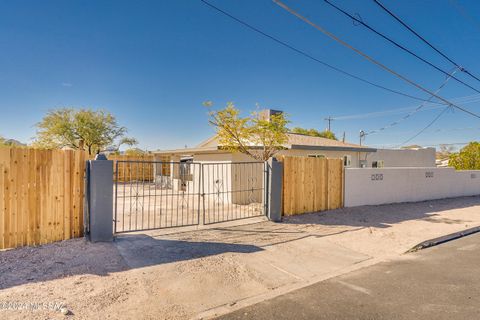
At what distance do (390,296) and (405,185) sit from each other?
429 inches

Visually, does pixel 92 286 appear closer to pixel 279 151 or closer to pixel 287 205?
pixel 287 205

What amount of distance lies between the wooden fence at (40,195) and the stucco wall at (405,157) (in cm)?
2197

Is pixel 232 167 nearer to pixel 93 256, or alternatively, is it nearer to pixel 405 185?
pixel 93 256

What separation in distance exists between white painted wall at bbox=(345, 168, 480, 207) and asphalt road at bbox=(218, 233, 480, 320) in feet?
19.1

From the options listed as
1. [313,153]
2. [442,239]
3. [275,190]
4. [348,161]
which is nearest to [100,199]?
[275,190]

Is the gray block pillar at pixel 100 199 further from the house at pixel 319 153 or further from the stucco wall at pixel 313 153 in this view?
the house at pixel 319 153

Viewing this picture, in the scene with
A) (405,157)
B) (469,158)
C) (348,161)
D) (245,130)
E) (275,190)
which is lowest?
(275,190)

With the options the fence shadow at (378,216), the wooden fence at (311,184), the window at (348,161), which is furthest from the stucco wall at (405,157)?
the wooden fence at (311,184)

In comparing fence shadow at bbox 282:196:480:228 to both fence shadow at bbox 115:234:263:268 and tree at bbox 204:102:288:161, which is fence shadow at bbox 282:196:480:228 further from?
tree at bbox 204:102:288:161

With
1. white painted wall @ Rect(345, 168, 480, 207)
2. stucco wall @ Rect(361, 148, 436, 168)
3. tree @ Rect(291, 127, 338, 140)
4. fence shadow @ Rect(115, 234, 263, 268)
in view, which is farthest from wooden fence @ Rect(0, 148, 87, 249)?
tree @ Rect(291, 127, 338, 140)

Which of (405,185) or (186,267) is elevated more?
(405,185)

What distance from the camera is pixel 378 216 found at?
1036 cm

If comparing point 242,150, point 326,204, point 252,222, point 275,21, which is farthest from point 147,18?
point 326,204

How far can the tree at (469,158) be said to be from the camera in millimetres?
21219
